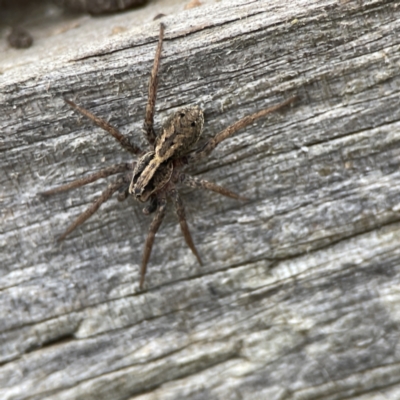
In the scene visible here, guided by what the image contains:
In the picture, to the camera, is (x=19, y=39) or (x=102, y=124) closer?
(x=102, y=124)

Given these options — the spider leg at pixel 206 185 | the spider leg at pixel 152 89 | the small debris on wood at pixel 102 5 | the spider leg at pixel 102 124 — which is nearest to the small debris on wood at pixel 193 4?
the spider leg at pixel 152 89

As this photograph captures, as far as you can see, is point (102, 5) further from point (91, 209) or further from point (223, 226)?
point (223, 226)

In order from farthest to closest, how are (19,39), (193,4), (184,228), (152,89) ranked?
(19,39), (193,4), (184,228), (152,89)

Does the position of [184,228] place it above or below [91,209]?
below

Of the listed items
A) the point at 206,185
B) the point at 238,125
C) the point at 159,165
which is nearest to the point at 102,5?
the point at 159,165

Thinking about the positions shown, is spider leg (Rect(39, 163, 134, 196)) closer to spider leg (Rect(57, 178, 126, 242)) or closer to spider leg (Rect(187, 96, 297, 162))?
spider leg (Rect(57, 178, 126, 242))

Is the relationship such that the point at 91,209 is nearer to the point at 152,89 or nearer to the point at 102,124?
the point at 102,124

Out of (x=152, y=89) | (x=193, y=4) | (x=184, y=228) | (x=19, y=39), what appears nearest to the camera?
(x=152, y=89)

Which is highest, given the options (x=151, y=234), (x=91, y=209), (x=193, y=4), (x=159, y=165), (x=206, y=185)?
(x=193, y=4)
